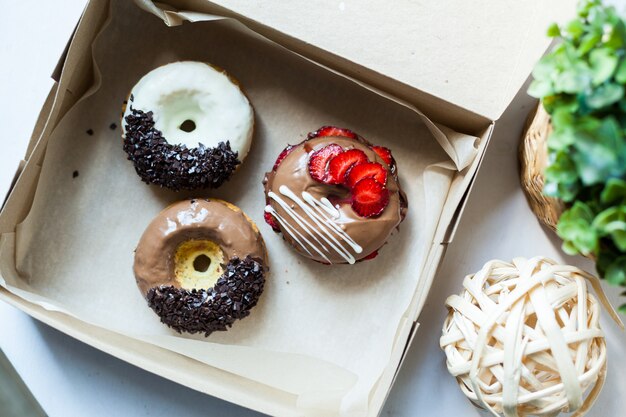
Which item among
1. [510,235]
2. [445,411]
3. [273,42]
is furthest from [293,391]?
[273,42]

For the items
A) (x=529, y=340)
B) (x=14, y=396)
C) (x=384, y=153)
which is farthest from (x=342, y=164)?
(x=14, y=396)

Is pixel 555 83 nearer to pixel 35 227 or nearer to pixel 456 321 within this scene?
pixel 456 321

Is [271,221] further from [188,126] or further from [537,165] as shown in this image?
[537,165]

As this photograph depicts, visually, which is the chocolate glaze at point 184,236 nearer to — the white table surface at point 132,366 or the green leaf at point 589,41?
the white table surface at point 132,366

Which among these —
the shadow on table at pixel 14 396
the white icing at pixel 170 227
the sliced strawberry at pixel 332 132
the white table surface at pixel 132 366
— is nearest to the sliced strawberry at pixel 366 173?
the sliced strawberry at pixel 332 132

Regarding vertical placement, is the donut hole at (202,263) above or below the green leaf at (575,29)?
below
